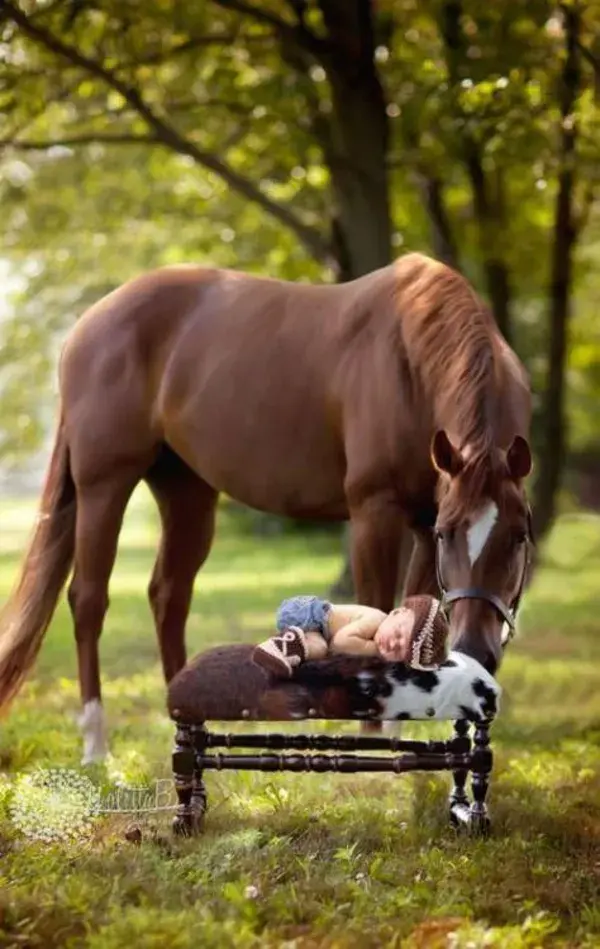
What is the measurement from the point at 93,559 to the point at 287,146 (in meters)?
5.81

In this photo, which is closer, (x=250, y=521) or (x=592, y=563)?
(x=592, y=563)

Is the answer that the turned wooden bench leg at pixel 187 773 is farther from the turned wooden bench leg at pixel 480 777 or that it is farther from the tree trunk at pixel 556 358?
the tree trunk at pixel 556 358

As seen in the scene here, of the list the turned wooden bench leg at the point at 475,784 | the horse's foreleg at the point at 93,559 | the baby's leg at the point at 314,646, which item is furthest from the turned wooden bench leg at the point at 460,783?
the horse's foreleg at the point at 93,559

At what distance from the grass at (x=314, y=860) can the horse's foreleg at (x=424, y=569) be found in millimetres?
791

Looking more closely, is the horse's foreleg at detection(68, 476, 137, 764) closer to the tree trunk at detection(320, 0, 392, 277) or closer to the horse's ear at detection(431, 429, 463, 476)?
the horse's ear at detection(431, 429, 463, 476)

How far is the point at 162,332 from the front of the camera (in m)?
6.01

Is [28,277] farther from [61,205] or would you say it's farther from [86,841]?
[86,841]

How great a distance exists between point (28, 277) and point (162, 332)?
8981mm

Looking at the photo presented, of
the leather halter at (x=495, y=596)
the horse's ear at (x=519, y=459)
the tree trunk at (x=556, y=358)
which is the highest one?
the horse's ear at (x=519, y=459)

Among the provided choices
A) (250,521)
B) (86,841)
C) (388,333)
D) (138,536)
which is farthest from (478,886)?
(138,536)

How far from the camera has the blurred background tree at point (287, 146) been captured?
8289 millimetres

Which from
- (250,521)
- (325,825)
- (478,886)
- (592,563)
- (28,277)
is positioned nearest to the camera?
(478,886)

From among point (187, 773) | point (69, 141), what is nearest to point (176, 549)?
point (187, 773)

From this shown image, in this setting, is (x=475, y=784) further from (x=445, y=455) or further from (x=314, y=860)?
(x=445, y=455)
